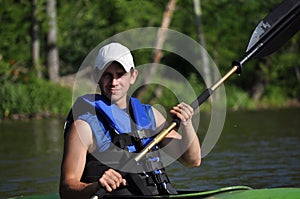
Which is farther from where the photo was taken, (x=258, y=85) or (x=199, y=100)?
(x=258, y=85)

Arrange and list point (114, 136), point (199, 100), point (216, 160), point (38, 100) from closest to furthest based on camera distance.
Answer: point (114, 136) < point (199, 100) < point (216, 160) < point (38, 100)

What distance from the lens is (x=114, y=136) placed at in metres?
5.90

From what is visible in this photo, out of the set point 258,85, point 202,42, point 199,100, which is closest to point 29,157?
point 199,100

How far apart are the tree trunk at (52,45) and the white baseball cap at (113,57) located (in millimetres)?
18761

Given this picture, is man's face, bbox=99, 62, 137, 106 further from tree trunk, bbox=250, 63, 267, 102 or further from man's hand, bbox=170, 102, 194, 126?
tree trunk, bbox=250, 63, 267, 102

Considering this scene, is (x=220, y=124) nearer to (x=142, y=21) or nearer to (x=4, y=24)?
(x=4, y=24)

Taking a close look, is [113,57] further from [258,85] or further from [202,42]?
[258,85]

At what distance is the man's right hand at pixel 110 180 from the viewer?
5.50 metres

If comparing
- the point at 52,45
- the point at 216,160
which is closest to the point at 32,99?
the point at 52,45

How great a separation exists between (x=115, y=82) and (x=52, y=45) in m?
19.5

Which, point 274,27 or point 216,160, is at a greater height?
point 274,27

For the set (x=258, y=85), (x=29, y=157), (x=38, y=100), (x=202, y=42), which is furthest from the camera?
(x=258, y=85)

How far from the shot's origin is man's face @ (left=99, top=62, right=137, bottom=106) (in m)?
5.83

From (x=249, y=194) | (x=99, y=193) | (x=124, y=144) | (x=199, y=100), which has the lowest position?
(x=249, y=194)
